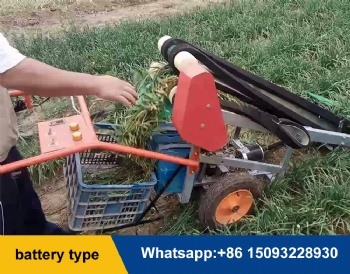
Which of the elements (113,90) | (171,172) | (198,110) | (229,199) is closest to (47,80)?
(113,90)

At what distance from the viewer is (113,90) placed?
87.4 inches

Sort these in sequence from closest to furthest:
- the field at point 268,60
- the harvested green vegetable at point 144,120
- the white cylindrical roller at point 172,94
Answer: the white cylindrical roller at point 172,94
the harvested green vegetable at point 144,120
the field at point 268,60

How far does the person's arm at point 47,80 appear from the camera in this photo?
2.01 metres

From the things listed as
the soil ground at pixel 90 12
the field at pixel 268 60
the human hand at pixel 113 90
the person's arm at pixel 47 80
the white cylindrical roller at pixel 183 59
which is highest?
the person's arm at pixel 47 80

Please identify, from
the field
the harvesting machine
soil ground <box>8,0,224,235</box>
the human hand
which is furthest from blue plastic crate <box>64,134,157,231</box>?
soil ground <box>8,0,224,235</box>

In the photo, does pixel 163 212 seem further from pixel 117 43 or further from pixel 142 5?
pixel 142 5

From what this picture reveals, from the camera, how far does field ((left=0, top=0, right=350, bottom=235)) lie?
3.05 m

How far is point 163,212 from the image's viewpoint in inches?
134

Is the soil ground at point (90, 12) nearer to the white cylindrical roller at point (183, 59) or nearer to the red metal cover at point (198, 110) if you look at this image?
the white cylindrical roller at point (183, 59)

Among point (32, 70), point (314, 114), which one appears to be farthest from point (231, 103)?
point (32, 70)

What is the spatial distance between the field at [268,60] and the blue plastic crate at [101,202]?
0.46 m

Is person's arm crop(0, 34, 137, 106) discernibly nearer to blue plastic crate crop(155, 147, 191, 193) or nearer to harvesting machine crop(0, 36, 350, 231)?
harvesting machine crop(0, 36, 350, 231)

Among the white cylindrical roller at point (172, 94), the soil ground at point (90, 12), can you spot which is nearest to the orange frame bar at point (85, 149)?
the white cylindrical roller at point (172, 94)

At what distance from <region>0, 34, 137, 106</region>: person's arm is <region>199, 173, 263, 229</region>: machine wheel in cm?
93
